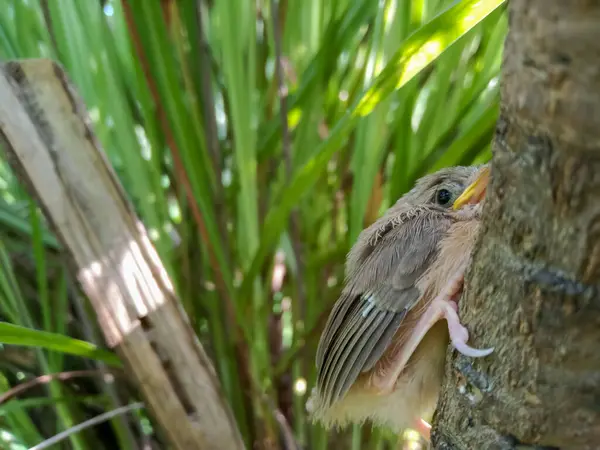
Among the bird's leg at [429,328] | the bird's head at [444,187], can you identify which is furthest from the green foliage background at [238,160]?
the bird's leg at [429,328]

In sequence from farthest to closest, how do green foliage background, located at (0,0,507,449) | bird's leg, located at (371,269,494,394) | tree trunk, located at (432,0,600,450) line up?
green foliage background, located at (0,0,507,449), bird's leg, located at (371,269,494,394), tree trunk, located at (432,0,600,450)

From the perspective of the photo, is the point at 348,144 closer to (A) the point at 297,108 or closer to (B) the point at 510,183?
(A) the point at 297,108

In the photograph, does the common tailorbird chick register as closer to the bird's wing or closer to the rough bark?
the bird's wing

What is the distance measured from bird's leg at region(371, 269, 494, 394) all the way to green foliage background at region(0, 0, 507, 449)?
0.51 feet

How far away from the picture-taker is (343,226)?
73 centimetres

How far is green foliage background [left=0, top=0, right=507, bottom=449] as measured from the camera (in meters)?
0.54

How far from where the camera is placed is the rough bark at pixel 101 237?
0.44 meters

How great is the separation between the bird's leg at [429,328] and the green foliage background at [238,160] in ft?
0.51

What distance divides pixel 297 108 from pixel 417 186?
158 millimetres

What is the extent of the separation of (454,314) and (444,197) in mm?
178

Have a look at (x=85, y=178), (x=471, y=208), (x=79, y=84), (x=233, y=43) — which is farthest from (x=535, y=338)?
(x=79, y=84)

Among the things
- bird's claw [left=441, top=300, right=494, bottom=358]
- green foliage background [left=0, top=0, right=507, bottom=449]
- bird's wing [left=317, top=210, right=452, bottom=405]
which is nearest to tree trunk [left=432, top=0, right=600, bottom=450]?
bird's claw [left=441, top=300, right=494, bottom=358]

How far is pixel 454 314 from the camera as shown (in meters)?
0.30

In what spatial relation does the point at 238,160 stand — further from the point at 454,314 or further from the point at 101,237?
the point at 454,314
